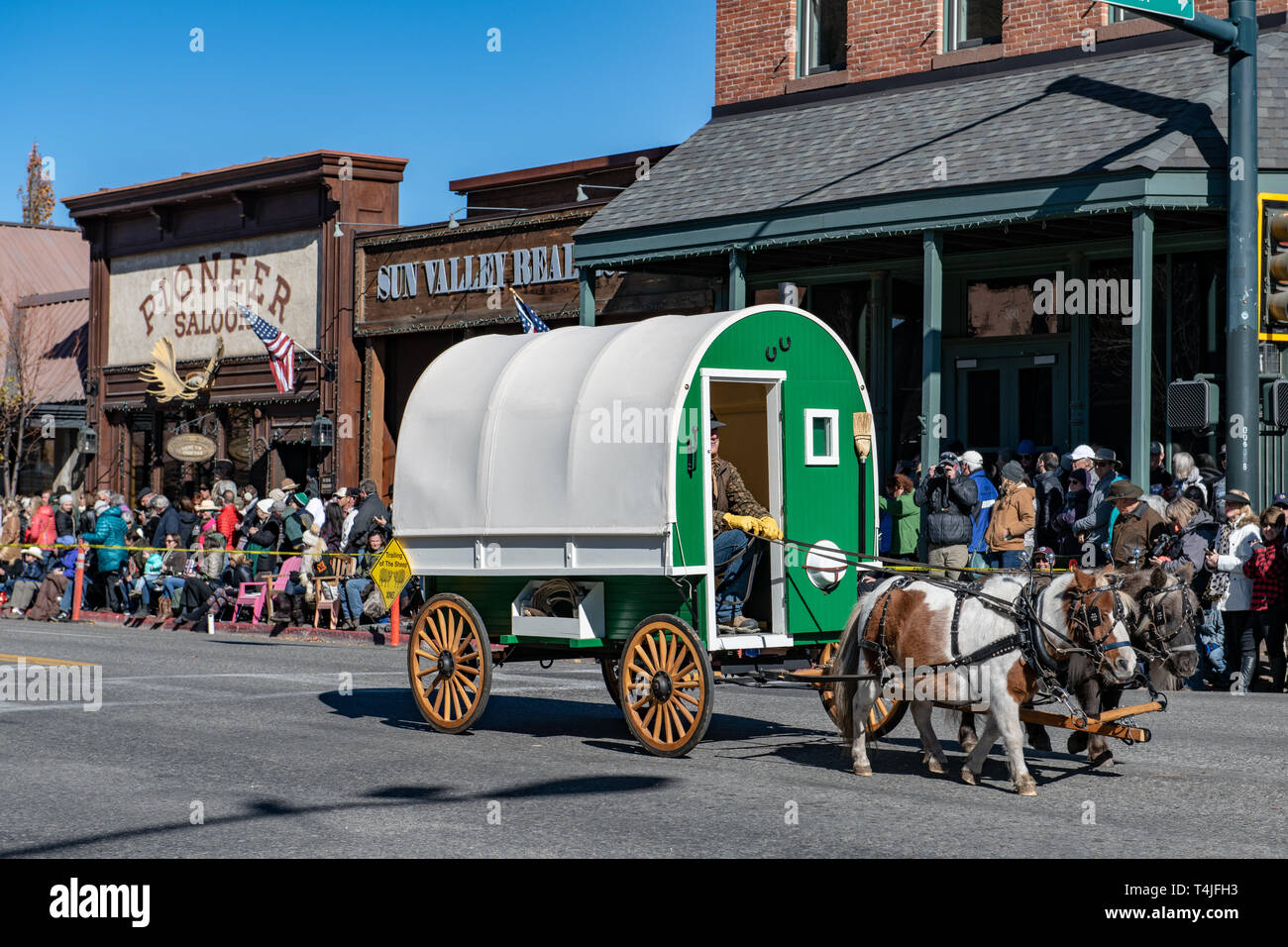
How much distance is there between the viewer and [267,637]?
2191cm

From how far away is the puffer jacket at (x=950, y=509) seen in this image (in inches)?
664

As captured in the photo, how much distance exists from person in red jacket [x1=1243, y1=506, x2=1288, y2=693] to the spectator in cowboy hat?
84 centimetres

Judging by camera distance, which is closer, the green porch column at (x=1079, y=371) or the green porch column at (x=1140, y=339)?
the green porch column at (x=1140, y=339)

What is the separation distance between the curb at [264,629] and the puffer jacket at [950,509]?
24.3ft

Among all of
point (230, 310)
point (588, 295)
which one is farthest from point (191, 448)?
point (588, 295)

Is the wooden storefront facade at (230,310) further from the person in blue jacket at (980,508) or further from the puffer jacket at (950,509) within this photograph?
the puffer jacket at (950,509)

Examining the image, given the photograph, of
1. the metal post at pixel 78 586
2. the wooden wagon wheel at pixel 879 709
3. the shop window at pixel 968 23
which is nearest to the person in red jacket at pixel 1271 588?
the wooden wagon wheel at pixel 879 709

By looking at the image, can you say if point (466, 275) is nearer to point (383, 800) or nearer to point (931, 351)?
point (931, 351)

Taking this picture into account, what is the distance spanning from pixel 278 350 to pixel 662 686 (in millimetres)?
22980

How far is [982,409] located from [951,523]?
18.8ft

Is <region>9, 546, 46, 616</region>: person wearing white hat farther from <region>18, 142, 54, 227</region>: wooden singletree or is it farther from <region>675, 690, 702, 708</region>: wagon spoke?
<region>18, 142, 54, 227</region>: wooden singletree
